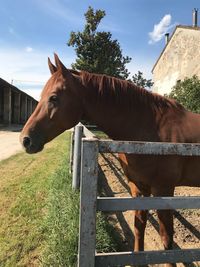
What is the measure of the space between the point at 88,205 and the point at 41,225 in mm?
2358

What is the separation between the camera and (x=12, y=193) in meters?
5.97

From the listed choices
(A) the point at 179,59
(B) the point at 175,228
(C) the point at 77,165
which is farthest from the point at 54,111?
(A) the point at 179,59

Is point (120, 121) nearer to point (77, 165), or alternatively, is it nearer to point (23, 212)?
point (77, 165)

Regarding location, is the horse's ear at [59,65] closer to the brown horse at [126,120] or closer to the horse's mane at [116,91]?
the brown horse at [126,120]

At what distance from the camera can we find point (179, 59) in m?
24.9

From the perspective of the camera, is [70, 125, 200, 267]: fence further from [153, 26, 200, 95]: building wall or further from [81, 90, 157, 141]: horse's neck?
[153, 26, 200, 95]: building wall

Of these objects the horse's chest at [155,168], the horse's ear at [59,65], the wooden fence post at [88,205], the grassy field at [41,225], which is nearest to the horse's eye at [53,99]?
the horse's ear at [59,65]

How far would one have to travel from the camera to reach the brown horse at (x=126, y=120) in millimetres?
2969

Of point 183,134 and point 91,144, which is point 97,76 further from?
point 91,144

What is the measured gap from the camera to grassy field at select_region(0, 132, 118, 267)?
3.43m

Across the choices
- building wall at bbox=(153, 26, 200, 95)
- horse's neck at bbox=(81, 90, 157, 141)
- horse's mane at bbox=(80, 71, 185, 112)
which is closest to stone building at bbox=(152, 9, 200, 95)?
building wall at bbox=(153, 26, 200, 95)

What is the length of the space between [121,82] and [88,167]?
4.41 feet

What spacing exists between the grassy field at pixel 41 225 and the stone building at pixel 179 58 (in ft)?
60.4

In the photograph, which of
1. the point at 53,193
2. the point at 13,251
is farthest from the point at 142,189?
the point at 53,193
